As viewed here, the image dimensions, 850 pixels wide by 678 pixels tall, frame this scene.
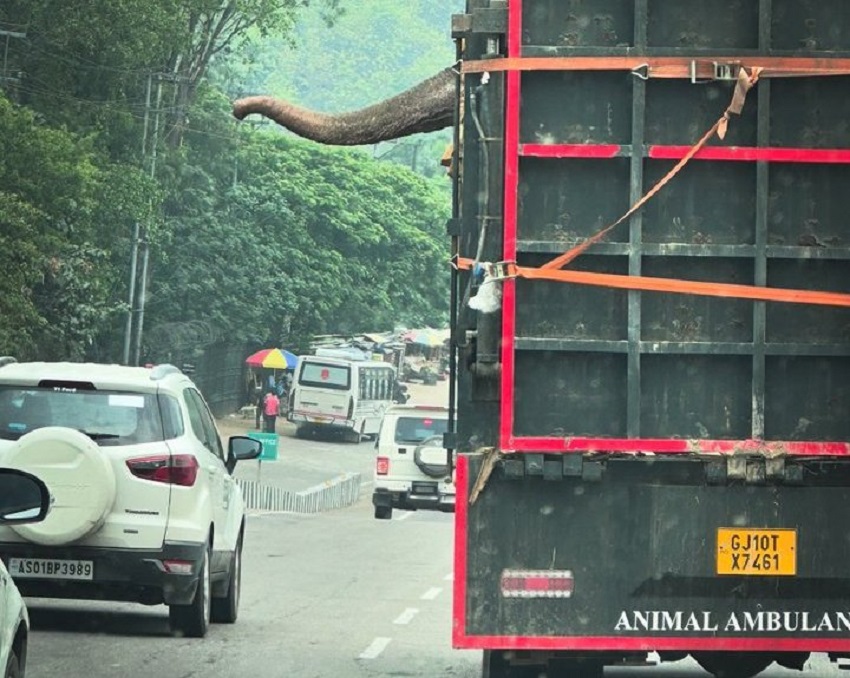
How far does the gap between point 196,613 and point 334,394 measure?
59.5 metres

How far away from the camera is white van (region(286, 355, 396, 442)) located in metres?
72.2

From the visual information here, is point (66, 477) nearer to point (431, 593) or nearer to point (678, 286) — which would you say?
point (678, 286)

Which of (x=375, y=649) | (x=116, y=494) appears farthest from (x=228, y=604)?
(x=116, y=494)

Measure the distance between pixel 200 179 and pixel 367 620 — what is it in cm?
5852

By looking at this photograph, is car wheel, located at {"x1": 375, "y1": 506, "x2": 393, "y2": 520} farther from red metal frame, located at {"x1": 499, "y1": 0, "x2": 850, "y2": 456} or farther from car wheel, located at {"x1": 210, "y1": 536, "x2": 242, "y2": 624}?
red metal frame, located at {"x1": 499, "y1": 0, "x2": 850, "y2": 456}

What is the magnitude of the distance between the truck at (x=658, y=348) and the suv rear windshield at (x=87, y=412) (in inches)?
209

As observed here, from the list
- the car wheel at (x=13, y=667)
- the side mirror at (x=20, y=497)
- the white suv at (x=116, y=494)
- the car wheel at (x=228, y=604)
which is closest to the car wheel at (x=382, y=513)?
the car wheel at (x=228, y=604)

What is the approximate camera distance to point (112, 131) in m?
57.5

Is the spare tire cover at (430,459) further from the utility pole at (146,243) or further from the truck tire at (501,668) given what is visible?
the truck tire at (501,668)

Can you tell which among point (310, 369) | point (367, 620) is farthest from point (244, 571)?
point (310, 369)

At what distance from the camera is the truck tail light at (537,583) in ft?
26.4

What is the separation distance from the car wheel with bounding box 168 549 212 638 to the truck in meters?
5.64

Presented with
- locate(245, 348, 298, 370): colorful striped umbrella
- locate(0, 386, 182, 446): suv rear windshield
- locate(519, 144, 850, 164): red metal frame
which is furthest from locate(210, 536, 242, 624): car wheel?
locate(245, 348, 298, 370): colorful striped umbrella

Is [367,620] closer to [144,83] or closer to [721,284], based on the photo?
[721,284]
